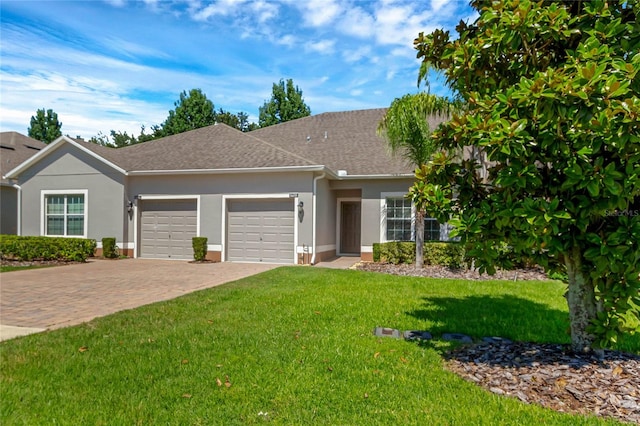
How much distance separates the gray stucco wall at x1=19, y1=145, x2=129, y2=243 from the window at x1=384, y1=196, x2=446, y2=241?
1051 centimetres

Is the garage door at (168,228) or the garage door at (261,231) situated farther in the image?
the garage door at (168,228)

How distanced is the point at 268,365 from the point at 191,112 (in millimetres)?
36431

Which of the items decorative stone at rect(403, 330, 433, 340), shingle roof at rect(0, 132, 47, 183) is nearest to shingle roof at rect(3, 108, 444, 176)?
shingle roof at rect(0, 132, 47, 183)

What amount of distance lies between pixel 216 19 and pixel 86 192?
10174 millimetres

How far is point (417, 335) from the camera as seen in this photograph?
523 centimetres

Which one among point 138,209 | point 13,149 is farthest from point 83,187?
point 13,149

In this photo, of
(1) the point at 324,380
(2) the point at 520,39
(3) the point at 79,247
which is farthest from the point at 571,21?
(3) the point at 79,247

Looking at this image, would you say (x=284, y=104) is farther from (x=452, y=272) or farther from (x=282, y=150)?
(x=452, y=272)

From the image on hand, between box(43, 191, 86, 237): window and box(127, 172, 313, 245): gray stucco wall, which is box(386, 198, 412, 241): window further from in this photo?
box(43, 191, 86, 237): window

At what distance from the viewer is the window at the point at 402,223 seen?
14.8 meters

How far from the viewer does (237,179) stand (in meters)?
14.3

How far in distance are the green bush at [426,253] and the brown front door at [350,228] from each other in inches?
125

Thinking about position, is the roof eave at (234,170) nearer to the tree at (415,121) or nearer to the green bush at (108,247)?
the green bush at (108,247)

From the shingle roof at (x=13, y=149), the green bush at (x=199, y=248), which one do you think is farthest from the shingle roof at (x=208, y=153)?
the shingle roof at (x=13, y=149)
